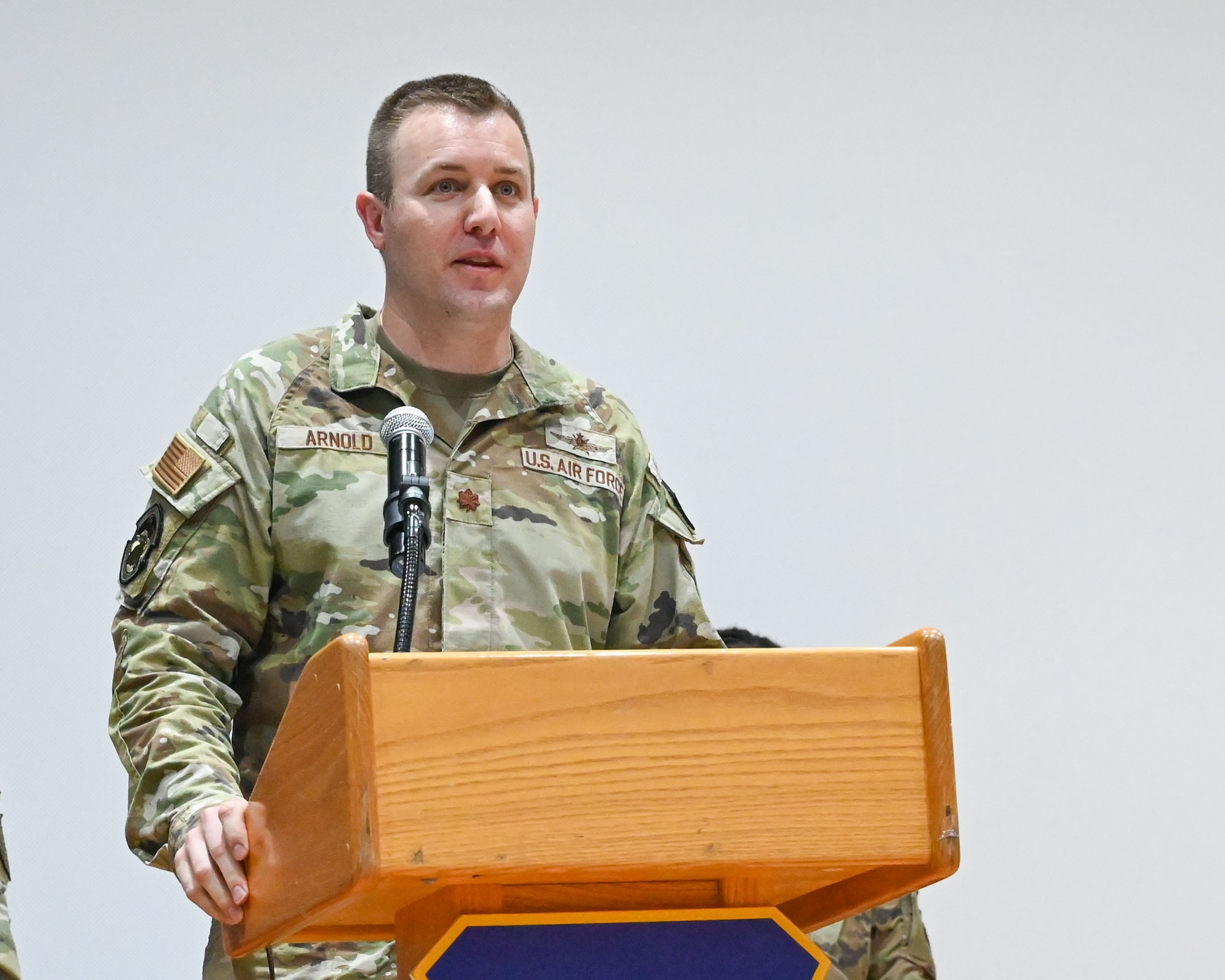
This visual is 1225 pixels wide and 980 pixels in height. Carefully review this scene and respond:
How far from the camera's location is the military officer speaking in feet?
5.94

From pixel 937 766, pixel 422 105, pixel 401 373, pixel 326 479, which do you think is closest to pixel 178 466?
pixel 326 479

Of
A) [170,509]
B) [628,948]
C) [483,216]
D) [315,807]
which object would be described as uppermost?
[483,216]

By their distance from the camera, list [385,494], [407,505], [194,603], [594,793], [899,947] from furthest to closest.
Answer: [899,947]
[385,494]
[194,603]
[407,505]
[594,793]

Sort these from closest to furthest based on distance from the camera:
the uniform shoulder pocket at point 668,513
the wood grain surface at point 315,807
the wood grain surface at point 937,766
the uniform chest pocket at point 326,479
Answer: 1. the wood grain surface at point 315,807
2. the wood grain surface at point 937,766
3. the uniform chest pocket at point 326,479
4. the uniform shoulder pocket at point 668,513

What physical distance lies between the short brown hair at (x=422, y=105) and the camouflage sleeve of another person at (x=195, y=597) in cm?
27

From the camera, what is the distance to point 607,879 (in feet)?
4.18

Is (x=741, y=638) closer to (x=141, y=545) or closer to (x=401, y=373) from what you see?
(x=401, y=373)

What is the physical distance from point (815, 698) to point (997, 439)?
2.14 m

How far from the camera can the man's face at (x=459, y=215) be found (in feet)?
6.55

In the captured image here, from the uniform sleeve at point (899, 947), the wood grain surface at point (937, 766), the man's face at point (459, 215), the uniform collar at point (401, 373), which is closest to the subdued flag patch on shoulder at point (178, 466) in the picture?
the uniform collar at point (401, 373)

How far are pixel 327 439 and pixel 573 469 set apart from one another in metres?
0.31

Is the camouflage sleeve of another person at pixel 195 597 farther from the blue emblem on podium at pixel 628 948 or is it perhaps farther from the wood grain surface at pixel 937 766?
the wood grain surface at pixel 937 766

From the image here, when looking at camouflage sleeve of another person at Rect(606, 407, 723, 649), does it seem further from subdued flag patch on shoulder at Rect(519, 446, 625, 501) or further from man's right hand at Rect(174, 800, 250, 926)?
man's right hand at Rect(174, 800, 250, 926)

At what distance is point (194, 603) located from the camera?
1819mm
